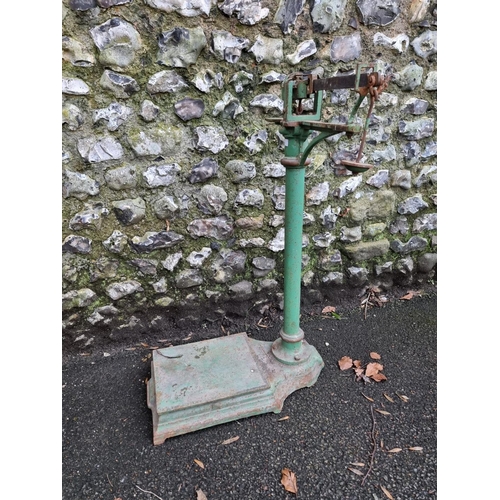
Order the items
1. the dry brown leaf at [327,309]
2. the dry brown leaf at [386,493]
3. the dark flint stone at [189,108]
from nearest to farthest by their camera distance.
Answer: the dry brown leaf at [386,493] < the dark flint stone at [189,108] < the dry brown leaf at [327,309]

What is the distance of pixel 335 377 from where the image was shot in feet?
6.42

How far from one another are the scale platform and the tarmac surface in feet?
0.21

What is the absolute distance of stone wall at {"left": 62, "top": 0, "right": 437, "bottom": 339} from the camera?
1774 millimetres

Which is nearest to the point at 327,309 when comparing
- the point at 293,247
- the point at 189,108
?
the point at 293,247

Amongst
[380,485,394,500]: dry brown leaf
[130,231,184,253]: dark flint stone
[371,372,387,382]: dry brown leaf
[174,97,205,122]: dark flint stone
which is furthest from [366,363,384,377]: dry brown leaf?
[174,97,205,122]: dark flint stone

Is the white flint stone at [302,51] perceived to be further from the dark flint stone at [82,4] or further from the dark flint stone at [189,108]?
the dark flint stone at [82,4]

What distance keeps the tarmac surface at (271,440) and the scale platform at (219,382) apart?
6cm

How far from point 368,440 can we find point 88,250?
161 centimetres

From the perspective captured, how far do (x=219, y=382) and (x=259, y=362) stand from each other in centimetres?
24

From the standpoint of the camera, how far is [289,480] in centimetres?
147

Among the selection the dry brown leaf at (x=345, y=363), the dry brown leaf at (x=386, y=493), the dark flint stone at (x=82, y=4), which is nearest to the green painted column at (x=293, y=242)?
the dry brown leaf at (x=345, y=363)

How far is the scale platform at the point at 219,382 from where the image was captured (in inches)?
64.0

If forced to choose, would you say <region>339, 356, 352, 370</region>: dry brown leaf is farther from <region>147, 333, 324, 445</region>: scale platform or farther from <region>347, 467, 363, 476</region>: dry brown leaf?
<region>347, 467, 363, 476</region>: dry brown leaf

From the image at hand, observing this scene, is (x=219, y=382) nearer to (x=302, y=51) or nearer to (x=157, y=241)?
(x=157, y=241)
